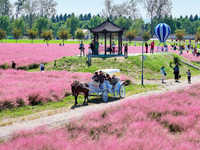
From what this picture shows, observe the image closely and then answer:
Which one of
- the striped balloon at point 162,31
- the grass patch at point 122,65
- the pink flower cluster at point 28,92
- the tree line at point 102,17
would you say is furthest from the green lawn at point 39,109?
the tree line at point 102,17

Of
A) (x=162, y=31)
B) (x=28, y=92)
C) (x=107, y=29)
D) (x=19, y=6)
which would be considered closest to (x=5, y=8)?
(x=19, y=6)

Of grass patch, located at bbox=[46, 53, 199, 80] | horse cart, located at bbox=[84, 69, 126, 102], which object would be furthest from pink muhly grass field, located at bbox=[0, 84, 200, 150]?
grass patch, located at bbox=[46, 53, 199, 80]

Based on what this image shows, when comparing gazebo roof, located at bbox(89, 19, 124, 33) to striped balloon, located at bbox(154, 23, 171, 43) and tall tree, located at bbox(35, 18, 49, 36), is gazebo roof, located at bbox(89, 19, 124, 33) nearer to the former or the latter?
striped balloon, located at bbox(154, 23, 171, 43)

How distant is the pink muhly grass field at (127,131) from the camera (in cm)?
829

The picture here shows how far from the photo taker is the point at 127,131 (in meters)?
9.88

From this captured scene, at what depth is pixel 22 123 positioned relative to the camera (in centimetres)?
1216

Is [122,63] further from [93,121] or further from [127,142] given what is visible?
[127,142]

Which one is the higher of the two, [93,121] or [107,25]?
[107,25]

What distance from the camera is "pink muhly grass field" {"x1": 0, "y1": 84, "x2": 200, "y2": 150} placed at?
8289 millimetres

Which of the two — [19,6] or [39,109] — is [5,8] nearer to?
[19,6]

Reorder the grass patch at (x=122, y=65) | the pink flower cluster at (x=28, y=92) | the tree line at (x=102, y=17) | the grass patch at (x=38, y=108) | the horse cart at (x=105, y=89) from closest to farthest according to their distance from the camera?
the grass patch at (x=38, y=108) → the pink flower cluster at (x=28, y=92) → the horse cart at (x=105, y=89) → the grass patch at (x=122, y=65) → the tree line at (x=102, y=17)

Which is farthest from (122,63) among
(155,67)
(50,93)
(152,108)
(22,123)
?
(22,123)

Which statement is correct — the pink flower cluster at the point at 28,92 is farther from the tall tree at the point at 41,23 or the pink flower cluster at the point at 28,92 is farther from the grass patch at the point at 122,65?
the tall tree at the point at 41,23

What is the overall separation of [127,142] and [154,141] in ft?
2.85
